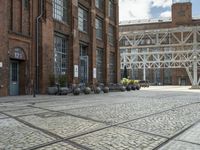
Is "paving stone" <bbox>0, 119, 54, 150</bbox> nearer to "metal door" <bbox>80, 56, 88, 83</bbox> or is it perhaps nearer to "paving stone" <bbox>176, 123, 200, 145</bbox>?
"paving stone" <bbox>176, 123, 200, 145</bbox>

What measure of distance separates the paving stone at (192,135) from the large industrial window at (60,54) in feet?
69.9

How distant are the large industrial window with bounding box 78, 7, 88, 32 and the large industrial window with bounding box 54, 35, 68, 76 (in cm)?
420

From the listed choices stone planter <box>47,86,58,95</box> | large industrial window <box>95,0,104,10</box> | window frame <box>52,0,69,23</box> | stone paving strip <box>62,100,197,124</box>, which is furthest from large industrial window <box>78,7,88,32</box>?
stone paving strip <box>62,100,197,124</box>

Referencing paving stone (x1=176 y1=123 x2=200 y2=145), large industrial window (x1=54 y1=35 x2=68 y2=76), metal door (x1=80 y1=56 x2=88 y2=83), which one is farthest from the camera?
metal door (x1=80 y1=56 x2=88 y2=83)

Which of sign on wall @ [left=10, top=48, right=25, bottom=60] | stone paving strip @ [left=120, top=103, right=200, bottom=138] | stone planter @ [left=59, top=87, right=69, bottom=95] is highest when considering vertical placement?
sign on wall @ [left=10, top=48, right=25, bottom=60]

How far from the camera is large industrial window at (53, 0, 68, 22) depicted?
95.0ft

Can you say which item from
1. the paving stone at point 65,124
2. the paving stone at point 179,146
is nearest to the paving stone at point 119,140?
the paving stone at point 179,146

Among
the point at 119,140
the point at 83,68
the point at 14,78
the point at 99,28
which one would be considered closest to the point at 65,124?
the point at 119,140

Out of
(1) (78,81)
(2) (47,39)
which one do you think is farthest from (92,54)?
(2) (47,39)

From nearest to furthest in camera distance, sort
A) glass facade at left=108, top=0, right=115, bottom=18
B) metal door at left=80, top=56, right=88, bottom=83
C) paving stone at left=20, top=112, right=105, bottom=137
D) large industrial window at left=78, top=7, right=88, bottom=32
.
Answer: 1. paving stone at left=20, top=112, right=105, bottom=137
2. metal door at left=80, top=56, right=88, bottom=83
3. large industrial window at left=78, top=7, right=88, bottom=32
4. glass facade at left=108, top=0, right=115, bottom=18

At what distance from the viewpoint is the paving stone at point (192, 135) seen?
22.9 feet

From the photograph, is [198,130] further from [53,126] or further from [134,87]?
[134,87]

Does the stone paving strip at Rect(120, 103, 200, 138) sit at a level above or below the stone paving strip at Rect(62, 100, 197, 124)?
below

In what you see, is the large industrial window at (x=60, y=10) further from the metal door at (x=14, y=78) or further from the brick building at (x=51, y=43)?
the metal door at (x=14, y=78)
